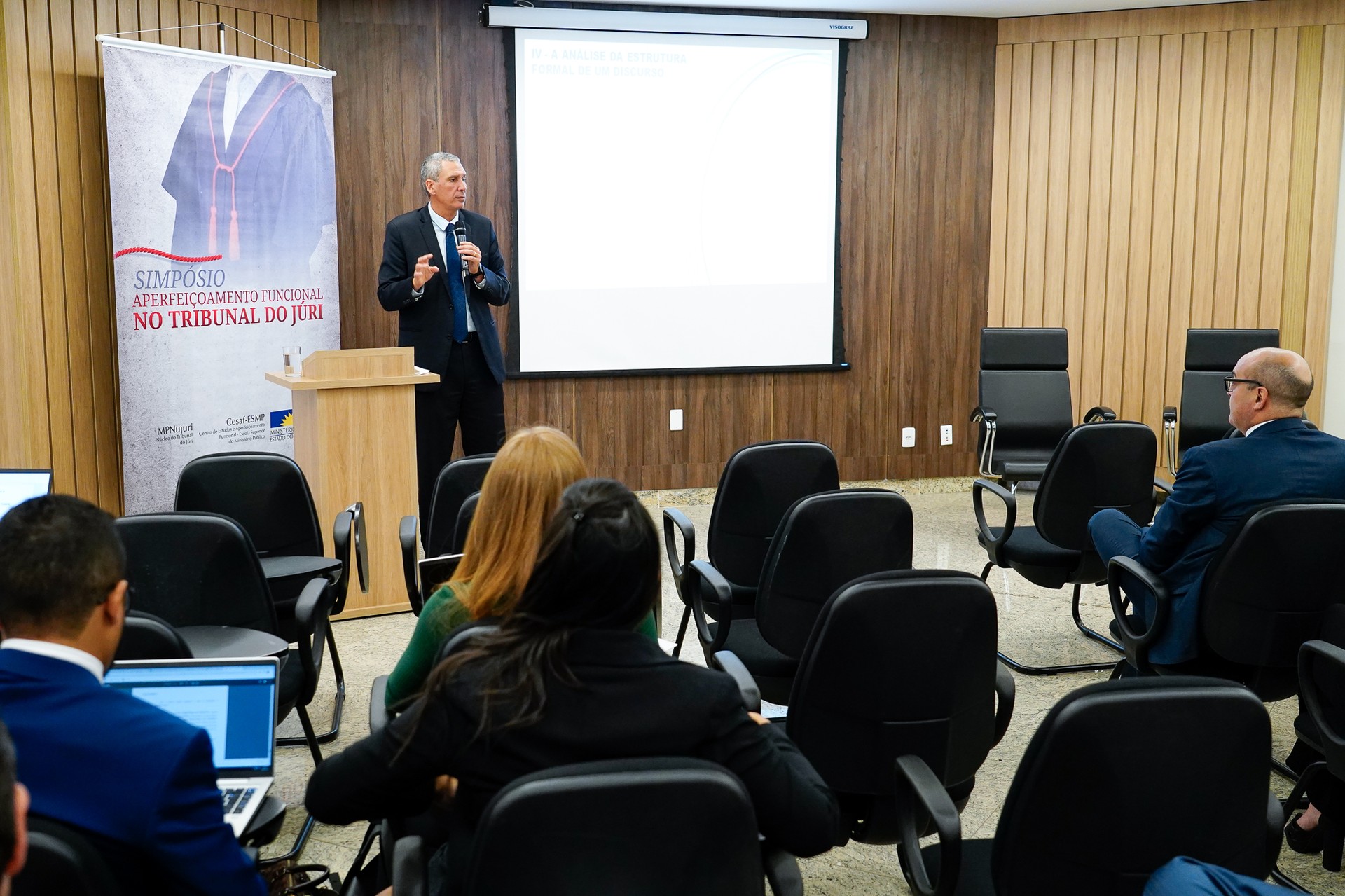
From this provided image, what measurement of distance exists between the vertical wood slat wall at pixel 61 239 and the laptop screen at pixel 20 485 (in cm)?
236

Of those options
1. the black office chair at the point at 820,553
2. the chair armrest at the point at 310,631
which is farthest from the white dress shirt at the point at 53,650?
the black office chair at the point at 820,553

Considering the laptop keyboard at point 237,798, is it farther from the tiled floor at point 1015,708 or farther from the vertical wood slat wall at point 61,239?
the vertical wood slat wall at point 61,239

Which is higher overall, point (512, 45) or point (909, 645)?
point (512, 45)

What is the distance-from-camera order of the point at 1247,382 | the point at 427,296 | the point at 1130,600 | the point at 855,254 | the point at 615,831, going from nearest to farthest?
the point at 615,831, the point at 1247,382, the point at 1130,600, the point at 427,296, the point at 855,254

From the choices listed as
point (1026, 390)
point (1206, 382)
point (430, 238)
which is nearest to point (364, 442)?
point (430, 238)

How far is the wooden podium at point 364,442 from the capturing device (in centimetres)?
454

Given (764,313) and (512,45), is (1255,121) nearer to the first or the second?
(764,313)

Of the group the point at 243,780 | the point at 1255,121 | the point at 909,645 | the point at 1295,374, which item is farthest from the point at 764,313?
the point at 243,780

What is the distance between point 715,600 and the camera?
3.40m

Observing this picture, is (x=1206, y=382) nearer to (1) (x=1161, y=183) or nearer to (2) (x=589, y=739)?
(1) (x=1161, y=183)

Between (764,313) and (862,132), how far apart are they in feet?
4.15

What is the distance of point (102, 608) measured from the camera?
5.16 ft

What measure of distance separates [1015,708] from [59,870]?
335 cm

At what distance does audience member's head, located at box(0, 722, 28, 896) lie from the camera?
1.00m
